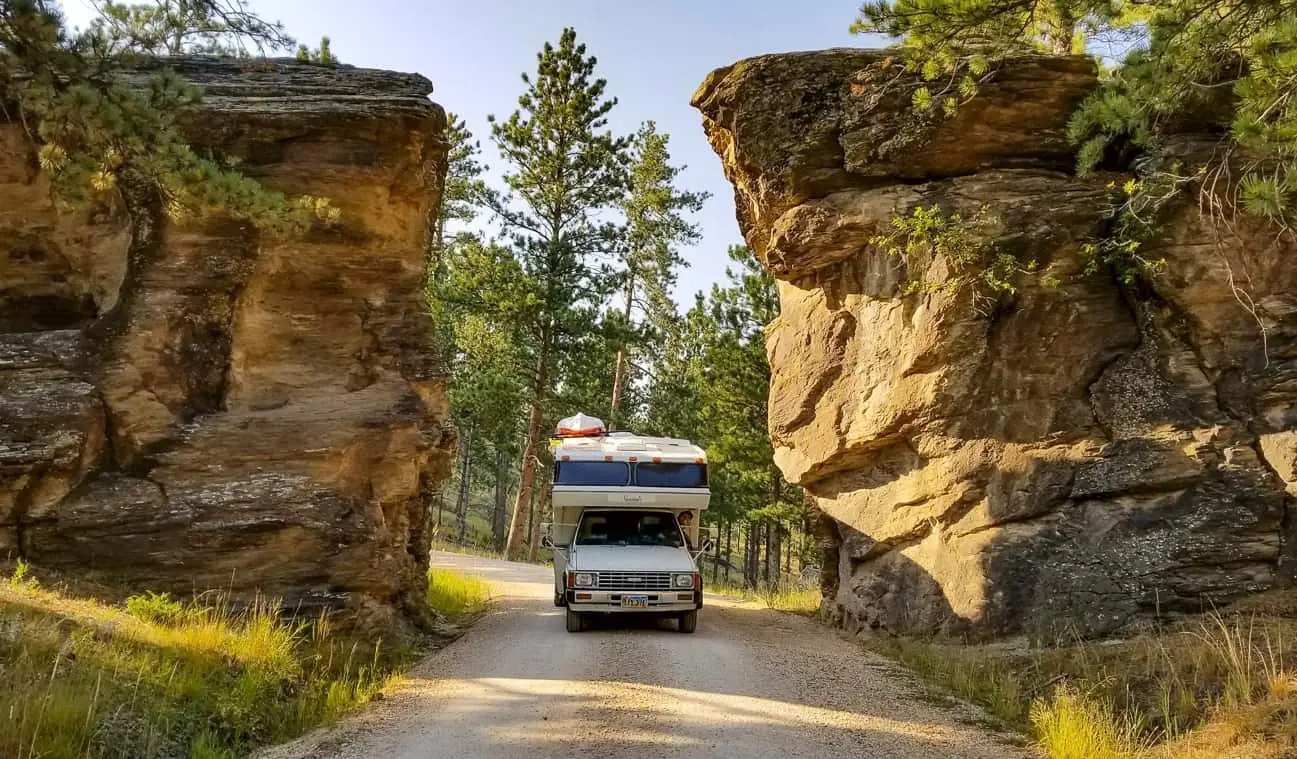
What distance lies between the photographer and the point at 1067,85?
12.7m

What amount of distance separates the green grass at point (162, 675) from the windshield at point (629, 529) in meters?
4.32

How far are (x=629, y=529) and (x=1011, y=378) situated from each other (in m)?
6.66

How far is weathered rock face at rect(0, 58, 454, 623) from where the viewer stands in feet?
33.8

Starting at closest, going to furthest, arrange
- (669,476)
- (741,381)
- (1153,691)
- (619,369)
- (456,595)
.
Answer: (1153,691), (669,476), (456,595), (741,381), (619,369)

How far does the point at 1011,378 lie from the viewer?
12.5 metres

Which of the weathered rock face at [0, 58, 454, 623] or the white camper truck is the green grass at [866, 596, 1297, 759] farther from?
the weathered rock face at [0, 58, 454, 623]

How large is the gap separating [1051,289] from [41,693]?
13.0 meters

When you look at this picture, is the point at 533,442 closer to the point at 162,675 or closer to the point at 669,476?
the point at 669,476

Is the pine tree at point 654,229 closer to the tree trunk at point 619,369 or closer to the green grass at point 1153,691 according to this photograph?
the tree trunk at point 619,369

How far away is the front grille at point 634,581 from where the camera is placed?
12.2 meters

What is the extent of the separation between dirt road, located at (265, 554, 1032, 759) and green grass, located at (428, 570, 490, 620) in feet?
9.21

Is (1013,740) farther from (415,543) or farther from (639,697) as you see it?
(415,543)

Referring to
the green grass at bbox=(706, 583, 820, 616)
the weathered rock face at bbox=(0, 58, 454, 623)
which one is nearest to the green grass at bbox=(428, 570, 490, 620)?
the weathered rock face at bbox=(0, 58, 454, 623)

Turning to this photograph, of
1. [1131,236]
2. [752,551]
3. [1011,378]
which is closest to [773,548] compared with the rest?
[752,551]
